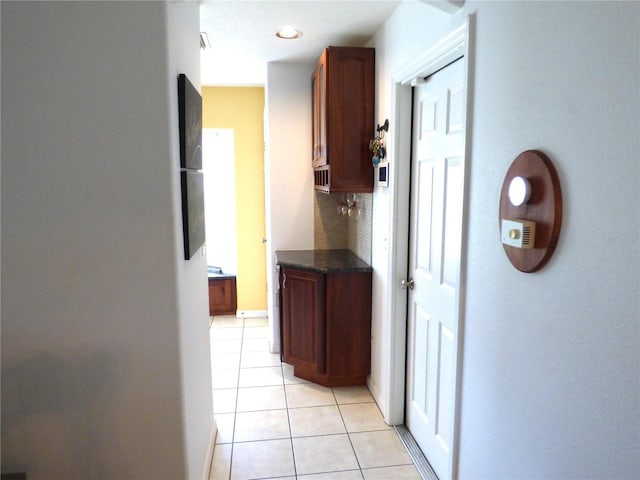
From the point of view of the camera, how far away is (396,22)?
238cm

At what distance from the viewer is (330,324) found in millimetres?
2984

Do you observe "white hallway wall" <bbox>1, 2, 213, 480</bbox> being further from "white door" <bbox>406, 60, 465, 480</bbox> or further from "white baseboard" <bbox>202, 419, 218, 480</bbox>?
"white door" <bbox>406, 60, 465, 480</bbox>

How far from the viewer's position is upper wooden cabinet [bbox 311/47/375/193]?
2781mm

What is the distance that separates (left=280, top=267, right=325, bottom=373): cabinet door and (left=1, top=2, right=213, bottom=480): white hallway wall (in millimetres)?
1377

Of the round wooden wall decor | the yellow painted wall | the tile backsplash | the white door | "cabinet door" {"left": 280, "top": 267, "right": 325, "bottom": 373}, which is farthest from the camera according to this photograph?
the yellow painted wall

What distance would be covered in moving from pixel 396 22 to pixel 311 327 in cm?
202

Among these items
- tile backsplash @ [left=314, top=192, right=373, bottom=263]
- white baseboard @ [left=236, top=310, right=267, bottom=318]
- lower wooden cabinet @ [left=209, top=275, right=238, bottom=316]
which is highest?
tile backsplash @ [left=314, top=192, right=373, bottom=263]

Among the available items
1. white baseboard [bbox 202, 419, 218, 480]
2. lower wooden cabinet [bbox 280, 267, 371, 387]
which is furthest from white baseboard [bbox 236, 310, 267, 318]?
white baseboard [bbox 202, 419, 218, 480]

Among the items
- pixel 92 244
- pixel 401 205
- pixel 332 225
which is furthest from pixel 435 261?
pixel 332 225

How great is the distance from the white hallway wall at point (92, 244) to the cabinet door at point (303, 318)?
1.38 metres

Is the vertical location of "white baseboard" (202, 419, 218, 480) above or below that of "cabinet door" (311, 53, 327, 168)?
below

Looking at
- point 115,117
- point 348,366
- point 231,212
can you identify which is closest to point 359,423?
point 348,366

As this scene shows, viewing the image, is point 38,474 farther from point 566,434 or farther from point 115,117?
point 566,434

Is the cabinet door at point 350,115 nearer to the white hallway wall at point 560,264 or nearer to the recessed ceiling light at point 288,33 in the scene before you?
the recessed ceiling light at point 288,33
